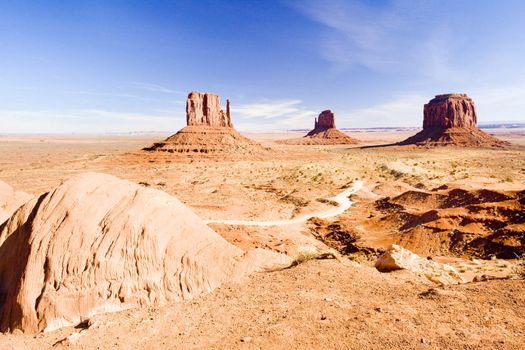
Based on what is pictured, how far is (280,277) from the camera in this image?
1038 centimetres

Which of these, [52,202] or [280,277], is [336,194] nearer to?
[280,277]

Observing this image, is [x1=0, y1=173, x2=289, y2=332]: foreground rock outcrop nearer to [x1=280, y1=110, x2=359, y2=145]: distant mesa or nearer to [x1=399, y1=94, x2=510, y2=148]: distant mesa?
[x1=399, y1=94, x2=510, y2=148]: distant mesa

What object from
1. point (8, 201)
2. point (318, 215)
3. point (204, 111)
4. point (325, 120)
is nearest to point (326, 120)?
point (325, 120)

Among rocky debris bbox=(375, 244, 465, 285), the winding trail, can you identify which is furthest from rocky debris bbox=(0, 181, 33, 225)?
rocky debris bbox=(375, 244, 465, 285)

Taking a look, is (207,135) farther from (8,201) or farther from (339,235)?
(8,201)

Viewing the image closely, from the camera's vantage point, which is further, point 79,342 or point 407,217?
point 407,217

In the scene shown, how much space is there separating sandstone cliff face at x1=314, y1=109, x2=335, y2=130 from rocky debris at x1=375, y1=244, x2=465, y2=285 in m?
158

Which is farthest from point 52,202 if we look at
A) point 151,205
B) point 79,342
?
point 79,342

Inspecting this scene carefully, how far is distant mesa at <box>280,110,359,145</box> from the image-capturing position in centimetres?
14600

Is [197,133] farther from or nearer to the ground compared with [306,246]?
farther from the ground

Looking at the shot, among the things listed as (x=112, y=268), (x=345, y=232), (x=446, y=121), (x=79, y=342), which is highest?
(x=446, y=121)

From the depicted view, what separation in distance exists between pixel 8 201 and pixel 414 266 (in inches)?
744

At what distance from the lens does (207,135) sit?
85.0 metres

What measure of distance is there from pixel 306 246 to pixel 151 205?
1128 centimetres
